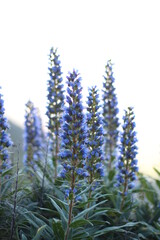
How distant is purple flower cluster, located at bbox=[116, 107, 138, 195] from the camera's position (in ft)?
23.5

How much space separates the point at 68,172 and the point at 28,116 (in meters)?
5.72

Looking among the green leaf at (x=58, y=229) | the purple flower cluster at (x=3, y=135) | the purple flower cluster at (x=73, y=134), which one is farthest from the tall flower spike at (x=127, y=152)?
the purple flower cluster at (x=3, y=135)

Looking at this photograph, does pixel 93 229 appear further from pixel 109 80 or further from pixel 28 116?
pixel 28 116

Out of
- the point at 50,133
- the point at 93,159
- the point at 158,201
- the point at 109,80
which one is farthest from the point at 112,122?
the point at 93,159

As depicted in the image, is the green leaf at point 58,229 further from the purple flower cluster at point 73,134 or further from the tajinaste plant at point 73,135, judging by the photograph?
the purple flower cluster at point 73,134

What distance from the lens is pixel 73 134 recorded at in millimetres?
5609

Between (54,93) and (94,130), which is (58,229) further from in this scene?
(54,93)

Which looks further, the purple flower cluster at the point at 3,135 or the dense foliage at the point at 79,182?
the purple flower cluster at the point at 3,135

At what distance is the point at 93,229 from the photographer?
249 inches

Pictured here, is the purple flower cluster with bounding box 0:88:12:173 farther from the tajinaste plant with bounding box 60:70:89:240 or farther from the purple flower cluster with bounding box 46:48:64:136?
the purple flower cluster with bounding box 46:48:64:136

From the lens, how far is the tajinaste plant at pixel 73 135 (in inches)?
A: 221

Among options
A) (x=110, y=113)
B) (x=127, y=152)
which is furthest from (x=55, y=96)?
(x=127, y=152)

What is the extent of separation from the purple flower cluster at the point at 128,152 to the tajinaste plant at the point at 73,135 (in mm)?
1701

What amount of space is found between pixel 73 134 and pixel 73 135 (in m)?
0.02
